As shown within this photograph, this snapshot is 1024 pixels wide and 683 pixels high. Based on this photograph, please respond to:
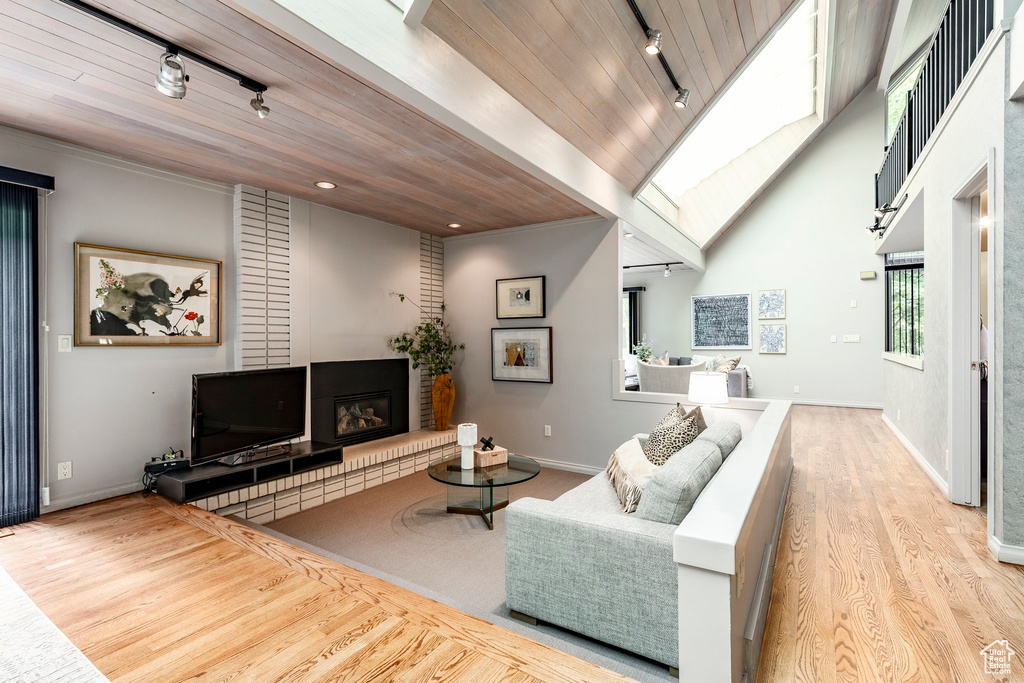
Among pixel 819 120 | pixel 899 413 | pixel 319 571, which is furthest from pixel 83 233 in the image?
pixel 819 120

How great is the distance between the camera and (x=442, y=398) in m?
5.17

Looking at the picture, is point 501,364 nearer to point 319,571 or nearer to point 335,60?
point 319,571

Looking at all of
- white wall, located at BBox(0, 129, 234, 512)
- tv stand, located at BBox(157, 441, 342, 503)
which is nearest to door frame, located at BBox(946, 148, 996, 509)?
tv stand, located at BBox(157, 441, 342, 503)

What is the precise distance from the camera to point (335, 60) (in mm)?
1987

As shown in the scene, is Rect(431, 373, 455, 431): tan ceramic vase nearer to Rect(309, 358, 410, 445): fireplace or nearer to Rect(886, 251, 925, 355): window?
Rect(309, 358, 410, 445): fireplace

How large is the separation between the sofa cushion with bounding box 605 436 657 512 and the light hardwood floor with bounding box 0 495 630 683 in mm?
741

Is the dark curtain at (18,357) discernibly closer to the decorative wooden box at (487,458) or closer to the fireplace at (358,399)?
the fireplace at (358,399)

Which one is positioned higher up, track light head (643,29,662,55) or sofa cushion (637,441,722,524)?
track light head (643,29,662,55)

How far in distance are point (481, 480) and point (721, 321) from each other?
642cm

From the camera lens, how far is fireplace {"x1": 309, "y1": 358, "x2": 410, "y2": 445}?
4.32 m

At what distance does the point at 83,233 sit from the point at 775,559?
442 centimetres

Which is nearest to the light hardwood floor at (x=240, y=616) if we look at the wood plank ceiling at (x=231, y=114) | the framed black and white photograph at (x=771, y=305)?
the wood plank ceiling at (x=231, y=114)

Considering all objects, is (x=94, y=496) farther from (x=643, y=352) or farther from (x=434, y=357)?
(x=643, y=352)

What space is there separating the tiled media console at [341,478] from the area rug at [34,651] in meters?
1.20
